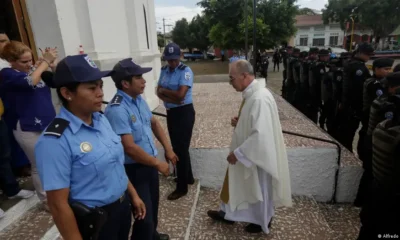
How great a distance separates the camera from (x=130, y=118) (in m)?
1.84

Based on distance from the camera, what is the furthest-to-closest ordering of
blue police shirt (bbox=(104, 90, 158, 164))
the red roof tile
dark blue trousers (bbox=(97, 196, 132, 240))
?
1. the red roof tile
2. blue police shirt (bbox=(104, 90, 158, 164))
3. dark blue trousers (bbox=(97, 196, 132, 240))

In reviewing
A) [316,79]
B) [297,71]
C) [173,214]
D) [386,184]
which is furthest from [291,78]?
[173,214]

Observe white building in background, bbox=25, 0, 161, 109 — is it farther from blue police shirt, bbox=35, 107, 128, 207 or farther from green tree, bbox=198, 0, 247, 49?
green tree, bbox=198, 0, 247, 49

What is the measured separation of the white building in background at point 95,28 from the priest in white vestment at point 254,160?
8.02 ft

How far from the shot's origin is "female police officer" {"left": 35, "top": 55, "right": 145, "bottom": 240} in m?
1.17

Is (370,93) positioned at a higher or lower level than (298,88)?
higher

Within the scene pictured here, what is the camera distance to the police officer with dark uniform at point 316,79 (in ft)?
19.8

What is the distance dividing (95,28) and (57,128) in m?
3.36

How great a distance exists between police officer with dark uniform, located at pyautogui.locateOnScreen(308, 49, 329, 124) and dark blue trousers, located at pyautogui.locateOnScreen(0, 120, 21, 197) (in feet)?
19.2

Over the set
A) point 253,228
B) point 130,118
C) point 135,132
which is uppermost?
point 130,118

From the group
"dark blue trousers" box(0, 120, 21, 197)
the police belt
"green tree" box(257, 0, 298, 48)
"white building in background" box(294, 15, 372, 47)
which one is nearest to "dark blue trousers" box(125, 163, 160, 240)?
the police belt

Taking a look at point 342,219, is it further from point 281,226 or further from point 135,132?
point 135,132

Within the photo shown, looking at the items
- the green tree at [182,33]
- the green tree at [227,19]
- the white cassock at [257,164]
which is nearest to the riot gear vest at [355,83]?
the white cassock at [257,164]

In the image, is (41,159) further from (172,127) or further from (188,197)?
(188,197)
